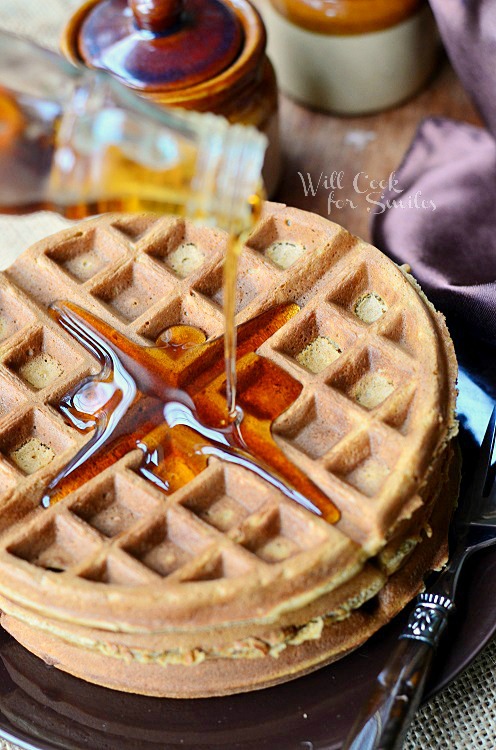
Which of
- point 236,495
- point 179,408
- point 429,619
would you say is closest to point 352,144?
point 179,408

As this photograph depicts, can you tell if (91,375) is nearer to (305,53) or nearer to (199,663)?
(199,663)

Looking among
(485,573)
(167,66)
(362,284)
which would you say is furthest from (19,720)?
(167,66)

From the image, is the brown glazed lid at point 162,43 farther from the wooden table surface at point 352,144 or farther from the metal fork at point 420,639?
the metal fork at point 420,639

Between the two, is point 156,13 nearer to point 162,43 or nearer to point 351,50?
point 162,43

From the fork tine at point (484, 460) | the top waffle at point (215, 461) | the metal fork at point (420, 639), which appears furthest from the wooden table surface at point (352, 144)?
the metal fork at point (420, 639)

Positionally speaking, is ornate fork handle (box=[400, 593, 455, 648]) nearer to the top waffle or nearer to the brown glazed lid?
the top waffle
